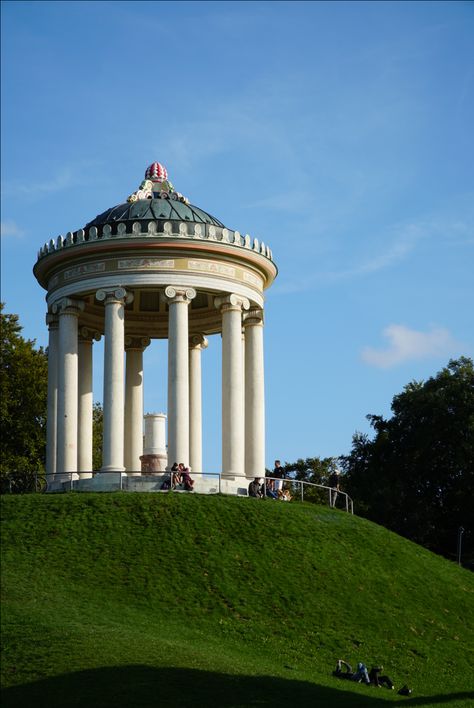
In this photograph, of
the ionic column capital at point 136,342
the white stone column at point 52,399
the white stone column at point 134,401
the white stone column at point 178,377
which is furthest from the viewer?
the ionic column capital at point 136,342

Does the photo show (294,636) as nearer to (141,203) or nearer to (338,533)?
(338,533)

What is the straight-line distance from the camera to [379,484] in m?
79.9

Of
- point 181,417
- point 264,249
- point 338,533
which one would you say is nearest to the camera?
point 338,533

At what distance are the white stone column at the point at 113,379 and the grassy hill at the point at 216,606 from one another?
5246mm

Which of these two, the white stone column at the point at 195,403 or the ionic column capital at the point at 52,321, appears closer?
the ionic column capital at the point at 52,321

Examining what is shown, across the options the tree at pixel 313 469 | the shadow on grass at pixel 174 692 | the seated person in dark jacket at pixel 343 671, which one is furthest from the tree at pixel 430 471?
the shadow on grass at pixel 174 692

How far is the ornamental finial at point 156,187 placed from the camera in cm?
6042

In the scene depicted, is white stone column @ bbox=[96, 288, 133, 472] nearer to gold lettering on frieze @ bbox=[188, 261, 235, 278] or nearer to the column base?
the column base

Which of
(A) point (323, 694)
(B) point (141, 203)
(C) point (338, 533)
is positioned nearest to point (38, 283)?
(B) point (141, 203)

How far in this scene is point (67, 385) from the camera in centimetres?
5556

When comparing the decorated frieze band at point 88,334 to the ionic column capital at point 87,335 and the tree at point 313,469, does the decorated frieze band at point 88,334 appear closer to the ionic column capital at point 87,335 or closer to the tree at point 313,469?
the ionic column capital at point 87,335

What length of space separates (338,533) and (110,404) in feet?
39.1

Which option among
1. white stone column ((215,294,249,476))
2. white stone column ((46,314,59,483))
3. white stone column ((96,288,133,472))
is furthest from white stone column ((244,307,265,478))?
white stone column ((46,314,59,483))

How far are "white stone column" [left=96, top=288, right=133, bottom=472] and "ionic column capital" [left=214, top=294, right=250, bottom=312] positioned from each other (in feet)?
13.9
